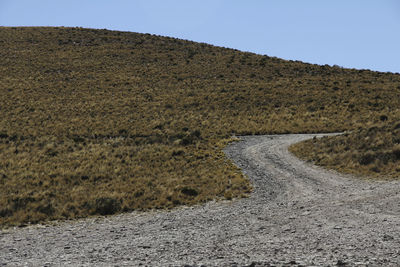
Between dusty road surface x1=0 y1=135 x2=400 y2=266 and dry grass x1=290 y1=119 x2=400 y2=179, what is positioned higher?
dry grass x1=290 y1=119 x2=400 y2=179

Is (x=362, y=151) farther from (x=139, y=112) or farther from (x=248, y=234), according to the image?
(x=139, y=112)

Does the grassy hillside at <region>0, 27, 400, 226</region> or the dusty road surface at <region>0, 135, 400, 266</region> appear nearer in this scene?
the dusty road surface at <region>0, 135, 400, 266</region>

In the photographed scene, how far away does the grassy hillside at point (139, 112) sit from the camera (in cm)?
1656

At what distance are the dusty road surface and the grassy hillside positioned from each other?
1898 millimetres

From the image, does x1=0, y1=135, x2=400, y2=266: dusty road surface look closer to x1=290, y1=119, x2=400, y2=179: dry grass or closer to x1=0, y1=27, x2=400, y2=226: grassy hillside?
x1=0, y1=27, x2=400, y2=226: grassy hillside

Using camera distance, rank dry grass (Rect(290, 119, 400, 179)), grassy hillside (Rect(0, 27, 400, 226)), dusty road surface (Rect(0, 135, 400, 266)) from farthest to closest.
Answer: dry grass (Rect(290, 119, 400, 179)), grassy hillside (Rect(0, 27, 400, 226)), dusty road surface (Rect(0, 135, 400, 266))

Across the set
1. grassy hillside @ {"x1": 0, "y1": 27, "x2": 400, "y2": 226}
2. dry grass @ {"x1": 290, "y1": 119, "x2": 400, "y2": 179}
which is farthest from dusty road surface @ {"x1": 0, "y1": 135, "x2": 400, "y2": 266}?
dry grass @ {"x1": 290, "y1": 119, "x2": 400, "y2": 179}

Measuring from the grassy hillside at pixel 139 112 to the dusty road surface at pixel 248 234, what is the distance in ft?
6.23

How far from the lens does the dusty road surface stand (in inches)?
317

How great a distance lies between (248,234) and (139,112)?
34180 mm

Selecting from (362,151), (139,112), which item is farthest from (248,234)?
(139,112)

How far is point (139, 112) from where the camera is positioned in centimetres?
4241

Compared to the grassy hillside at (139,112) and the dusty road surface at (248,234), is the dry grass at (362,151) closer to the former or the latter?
the dusty road surface at (248,234)

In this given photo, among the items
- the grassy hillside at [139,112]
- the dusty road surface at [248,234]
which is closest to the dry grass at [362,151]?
the dusty road surface at [248,234]
